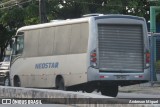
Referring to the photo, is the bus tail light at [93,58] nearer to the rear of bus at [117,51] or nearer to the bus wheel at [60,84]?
the rear of bus at [117,51]

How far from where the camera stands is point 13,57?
24609 mm

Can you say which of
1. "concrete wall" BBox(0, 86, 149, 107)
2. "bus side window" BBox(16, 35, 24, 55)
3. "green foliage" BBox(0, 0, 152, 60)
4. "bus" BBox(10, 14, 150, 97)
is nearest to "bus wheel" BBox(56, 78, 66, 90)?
"bus" BBox(10, 14, 150, 97)

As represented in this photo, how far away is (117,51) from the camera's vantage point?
64.3 feet

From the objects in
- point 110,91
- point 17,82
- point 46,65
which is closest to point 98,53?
point 110,91

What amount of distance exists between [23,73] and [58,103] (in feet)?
27.7

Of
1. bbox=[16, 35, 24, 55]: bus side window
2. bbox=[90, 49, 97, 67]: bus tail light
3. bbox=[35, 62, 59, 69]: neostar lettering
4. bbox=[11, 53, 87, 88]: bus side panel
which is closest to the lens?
bbox=[90, 49, 97, 67]: bus tail light

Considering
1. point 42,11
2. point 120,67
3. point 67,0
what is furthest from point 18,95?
point 67,0

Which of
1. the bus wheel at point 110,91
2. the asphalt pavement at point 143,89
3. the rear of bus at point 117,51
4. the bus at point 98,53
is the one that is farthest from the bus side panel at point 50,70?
the asphalt pavement at point 143,89

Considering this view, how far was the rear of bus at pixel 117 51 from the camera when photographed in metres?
19.2

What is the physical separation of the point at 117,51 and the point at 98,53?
783 mm

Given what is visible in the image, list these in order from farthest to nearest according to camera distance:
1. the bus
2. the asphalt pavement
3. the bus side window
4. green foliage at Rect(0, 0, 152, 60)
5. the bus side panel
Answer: green foliage at Rect(0, 0, 152, 60)
the asphalt pavement
the bus side window
the bus side panel
the bus

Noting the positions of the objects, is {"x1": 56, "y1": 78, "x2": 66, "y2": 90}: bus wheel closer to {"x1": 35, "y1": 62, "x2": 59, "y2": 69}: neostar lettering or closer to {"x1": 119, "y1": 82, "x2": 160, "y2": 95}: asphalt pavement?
{"x1": 35, "y1": 62, "x2": 59, "y2": 69}: neostar lettering

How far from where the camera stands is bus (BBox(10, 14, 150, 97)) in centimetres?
1925

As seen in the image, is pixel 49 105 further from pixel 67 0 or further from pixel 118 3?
pixel 67 0
